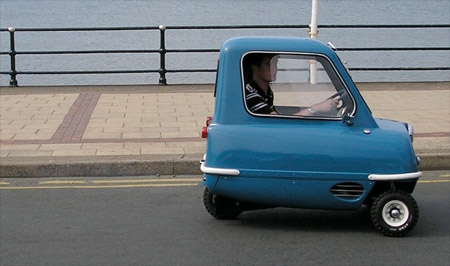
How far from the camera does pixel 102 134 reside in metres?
10.9

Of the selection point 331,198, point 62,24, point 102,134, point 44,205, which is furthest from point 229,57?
point 62,24

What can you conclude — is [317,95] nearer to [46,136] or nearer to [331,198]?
[331,198]

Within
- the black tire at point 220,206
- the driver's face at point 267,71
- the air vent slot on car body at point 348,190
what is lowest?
the black tire at point 220,206

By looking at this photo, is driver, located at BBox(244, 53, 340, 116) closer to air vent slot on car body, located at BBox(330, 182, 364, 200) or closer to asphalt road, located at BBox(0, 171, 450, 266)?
air vent slot on car body, located at BBox(330, 182, 364, 200)

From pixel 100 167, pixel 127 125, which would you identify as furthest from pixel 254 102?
pixel 127 125

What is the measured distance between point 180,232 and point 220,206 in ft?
1.55

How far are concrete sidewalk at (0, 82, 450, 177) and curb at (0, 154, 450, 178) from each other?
0.01m

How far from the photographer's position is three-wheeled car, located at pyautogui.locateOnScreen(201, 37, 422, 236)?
716cm

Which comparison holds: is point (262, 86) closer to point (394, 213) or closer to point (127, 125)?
point (394, 213)

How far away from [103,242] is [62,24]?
2509 centimetres

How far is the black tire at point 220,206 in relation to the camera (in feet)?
25.3

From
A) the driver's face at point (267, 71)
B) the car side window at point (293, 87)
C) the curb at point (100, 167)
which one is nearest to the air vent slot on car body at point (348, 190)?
the car side window at point (293, 87)

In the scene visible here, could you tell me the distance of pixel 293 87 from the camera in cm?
756

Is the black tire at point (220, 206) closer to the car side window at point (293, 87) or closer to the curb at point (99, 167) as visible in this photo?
the car side window at point (293, 87)
